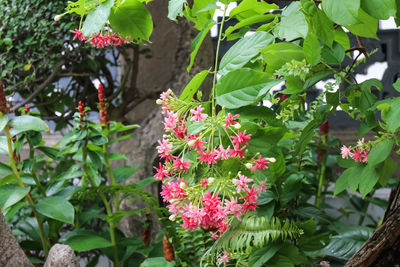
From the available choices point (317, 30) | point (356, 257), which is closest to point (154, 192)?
point (356, 257)

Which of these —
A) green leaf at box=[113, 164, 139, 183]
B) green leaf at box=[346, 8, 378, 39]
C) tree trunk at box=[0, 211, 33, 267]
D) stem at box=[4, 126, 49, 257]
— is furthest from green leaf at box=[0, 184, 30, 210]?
green leaf at box=[346, 8, 378, 39]

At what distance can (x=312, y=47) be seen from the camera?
0.61m

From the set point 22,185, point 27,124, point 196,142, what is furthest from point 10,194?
point 196,142

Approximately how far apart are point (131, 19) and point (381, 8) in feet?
1.34

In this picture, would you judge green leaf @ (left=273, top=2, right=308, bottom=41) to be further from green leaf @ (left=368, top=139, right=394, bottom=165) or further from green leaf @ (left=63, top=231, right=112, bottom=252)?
green leaf @ (left=63, top=231, right=112, bottom=252)

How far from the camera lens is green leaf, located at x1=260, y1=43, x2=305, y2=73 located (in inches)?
25.7

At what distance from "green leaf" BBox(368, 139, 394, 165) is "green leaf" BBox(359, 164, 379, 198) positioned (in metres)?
0.05

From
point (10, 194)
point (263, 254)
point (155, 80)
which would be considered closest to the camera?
point (263, 254)

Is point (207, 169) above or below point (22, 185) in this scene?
above

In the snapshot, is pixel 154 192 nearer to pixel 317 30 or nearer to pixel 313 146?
pixel 313 146

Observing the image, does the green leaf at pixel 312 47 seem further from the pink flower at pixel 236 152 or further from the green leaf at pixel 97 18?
the green leaf at pixel 97 18

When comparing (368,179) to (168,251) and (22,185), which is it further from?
(22,185)

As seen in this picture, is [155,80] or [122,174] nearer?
[122,174]

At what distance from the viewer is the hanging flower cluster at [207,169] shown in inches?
22.8
